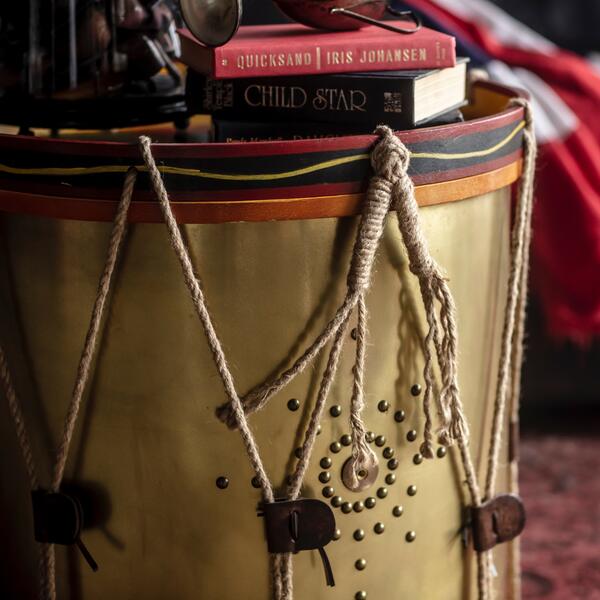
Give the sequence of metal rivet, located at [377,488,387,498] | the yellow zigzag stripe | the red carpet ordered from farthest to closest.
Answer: the red carpet → metal rivet, located at [377,488,387,498] → the yellow zigzag stripe

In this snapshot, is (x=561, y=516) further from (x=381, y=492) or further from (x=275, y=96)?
(x=275, y=96)

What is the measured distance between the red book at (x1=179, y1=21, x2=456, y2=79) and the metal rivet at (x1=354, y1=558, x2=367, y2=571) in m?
0.46

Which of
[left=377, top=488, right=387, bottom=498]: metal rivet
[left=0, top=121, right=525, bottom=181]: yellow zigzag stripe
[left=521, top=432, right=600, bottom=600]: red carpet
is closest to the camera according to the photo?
[left=0, top=121, right=525, bottom=181]: yellow zigzag stripe

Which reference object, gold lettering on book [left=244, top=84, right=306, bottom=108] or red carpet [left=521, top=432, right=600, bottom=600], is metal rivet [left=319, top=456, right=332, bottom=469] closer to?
gold lettering on book [left=244, top=84, right=306, bottom=108]

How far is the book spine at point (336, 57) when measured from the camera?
2.83 ft

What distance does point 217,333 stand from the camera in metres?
0.82

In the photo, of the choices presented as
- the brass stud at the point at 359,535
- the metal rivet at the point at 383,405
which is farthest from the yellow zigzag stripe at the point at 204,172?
the brass stud at the point at 359,535

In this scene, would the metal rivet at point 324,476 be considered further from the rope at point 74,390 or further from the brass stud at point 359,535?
the rope at point 74,390

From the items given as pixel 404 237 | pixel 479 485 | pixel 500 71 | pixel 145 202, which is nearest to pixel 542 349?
pixel 500 71

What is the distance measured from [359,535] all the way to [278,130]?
387 mm

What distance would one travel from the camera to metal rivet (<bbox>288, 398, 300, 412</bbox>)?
0.84 meters

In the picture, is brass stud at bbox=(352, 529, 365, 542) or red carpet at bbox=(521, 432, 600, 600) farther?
red carpet at bbox=(521, 432, 600, 600)

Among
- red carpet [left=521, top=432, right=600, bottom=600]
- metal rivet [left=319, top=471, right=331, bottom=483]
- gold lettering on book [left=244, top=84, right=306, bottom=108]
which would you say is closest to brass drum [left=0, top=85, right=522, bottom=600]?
metal rivet [left=319, top=471, right=331, bottom=483]

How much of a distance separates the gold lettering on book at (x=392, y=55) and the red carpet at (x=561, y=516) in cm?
78
